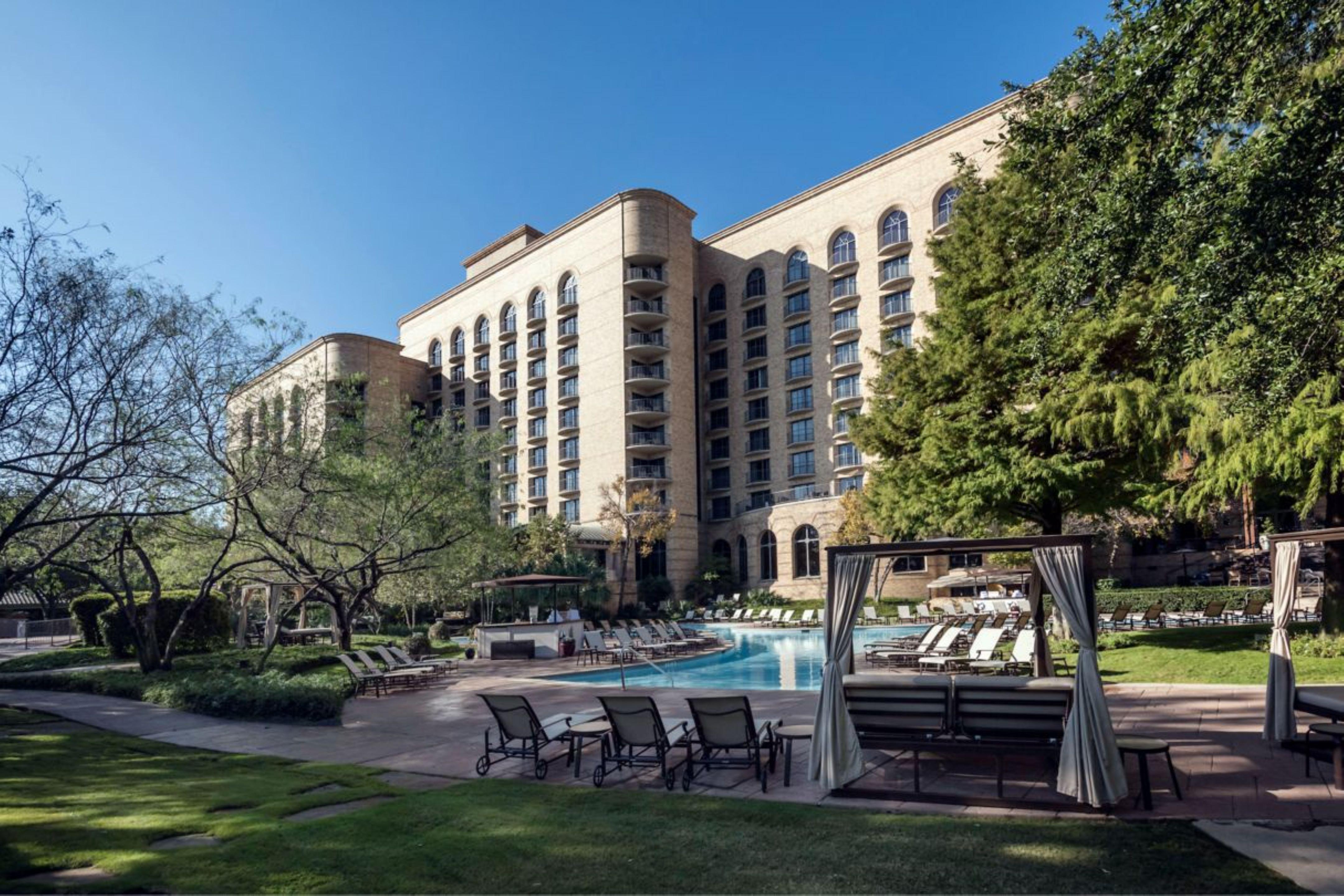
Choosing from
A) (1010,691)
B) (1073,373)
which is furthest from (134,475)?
(1073,373)

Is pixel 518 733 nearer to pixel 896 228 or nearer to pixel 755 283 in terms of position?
pixel 896 228

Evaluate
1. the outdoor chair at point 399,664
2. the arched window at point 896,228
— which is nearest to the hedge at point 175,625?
the outdoor chair at point 399,664

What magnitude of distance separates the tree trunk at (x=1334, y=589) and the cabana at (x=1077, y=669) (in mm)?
10763

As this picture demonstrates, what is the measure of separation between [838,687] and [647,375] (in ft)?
147

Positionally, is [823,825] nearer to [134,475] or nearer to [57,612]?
[134,475]

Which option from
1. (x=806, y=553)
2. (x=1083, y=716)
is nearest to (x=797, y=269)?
(x=806, y=553)

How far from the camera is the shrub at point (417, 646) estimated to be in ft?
69.9

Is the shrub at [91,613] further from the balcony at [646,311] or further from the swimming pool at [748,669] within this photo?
the balcony at [646,311]

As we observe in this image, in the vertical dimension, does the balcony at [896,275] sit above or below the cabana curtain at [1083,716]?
above

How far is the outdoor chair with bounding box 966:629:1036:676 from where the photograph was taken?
14.4 metres

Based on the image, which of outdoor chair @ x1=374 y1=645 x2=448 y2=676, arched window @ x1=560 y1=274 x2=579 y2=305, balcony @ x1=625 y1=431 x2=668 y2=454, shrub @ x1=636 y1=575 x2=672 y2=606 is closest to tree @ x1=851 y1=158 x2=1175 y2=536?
outdoor chair @ x1=374 y1=645 x2=448 y2=676

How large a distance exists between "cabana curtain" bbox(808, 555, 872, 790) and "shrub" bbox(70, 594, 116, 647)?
85.7 ft

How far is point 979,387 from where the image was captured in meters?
16.8

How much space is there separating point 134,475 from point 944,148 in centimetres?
4230
